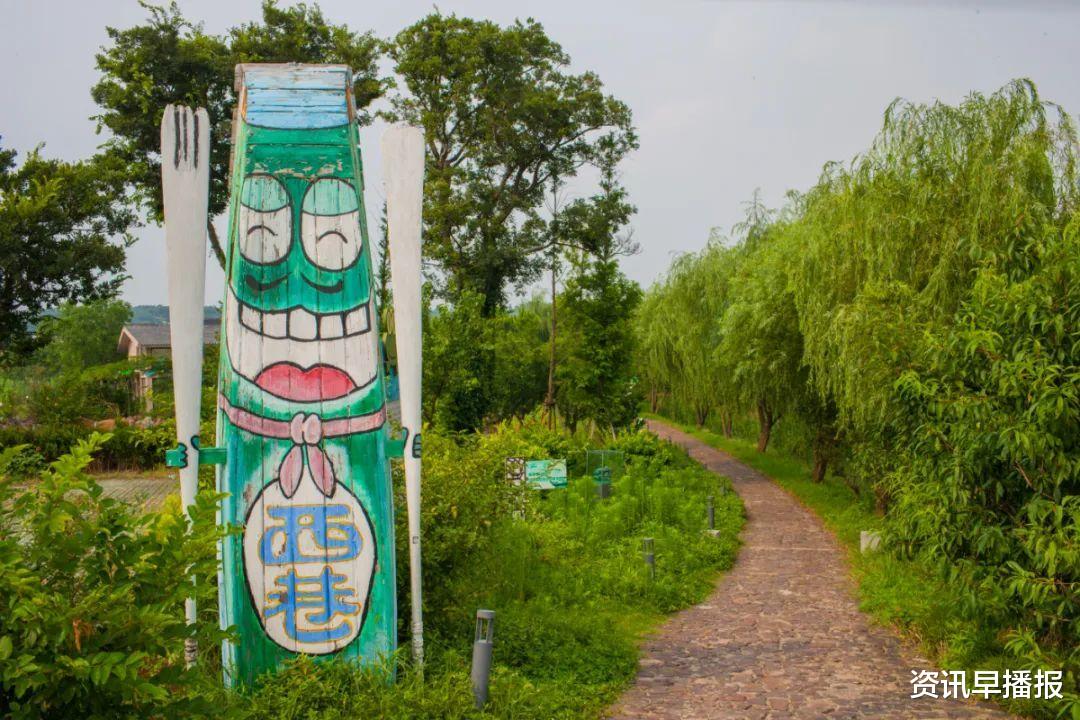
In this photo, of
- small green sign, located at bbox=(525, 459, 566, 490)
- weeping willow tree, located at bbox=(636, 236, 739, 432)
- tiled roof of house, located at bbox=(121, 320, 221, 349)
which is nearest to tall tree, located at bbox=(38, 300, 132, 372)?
tiled roof of house, located at bbox=(121, 320, 221, 349)

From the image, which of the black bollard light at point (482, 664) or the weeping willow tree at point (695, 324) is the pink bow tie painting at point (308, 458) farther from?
the weeping willow tree at point (695, 324)

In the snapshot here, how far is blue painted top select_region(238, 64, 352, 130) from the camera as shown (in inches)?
249

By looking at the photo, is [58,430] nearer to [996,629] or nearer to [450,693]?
[450,693]

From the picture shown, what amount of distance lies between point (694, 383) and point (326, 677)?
63.5 feet

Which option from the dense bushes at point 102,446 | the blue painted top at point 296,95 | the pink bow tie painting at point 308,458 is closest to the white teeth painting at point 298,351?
the pink bow tie painting at point 308,458

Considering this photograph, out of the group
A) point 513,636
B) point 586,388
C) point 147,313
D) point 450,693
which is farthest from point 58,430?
point 147,313

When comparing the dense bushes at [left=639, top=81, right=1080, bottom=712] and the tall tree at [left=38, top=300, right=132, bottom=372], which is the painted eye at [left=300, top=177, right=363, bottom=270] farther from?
the tall tree at [left=38, top=300, right=132, bottom=372]

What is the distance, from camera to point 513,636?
7.63 meters

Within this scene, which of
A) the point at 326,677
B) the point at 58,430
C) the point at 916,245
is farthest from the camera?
the point at 58,430

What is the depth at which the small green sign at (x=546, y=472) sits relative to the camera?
13.8 metres

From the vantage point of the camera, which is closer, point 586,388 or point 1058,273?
point 1058,273

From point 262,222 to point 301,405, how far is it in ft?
3.75

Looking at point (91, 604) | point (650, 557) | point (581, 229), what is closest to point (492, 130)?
point (581, 229)

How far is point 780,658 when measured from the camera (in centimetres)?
809
